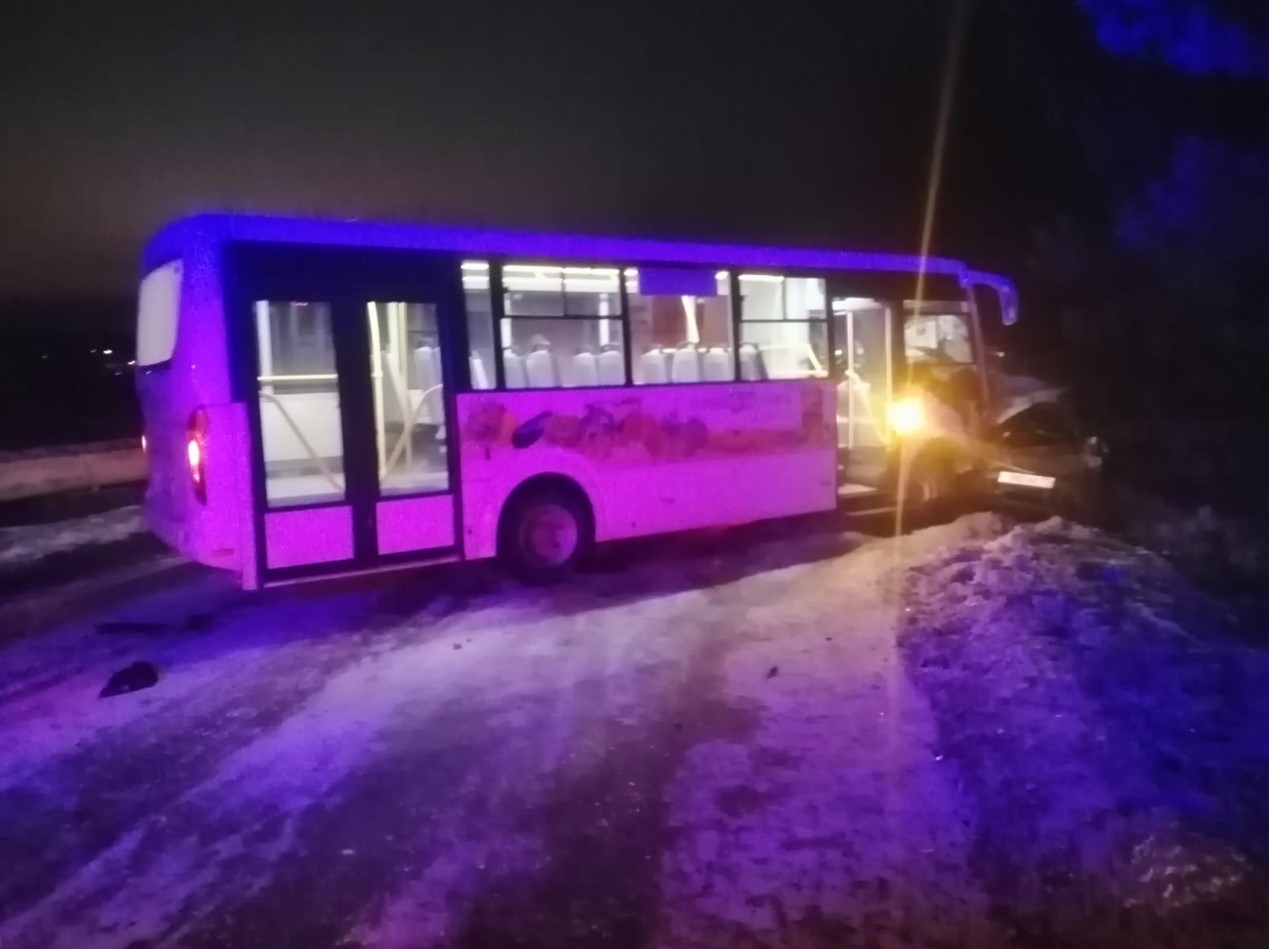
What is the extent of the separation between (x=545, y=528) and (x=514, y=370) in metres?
1.50

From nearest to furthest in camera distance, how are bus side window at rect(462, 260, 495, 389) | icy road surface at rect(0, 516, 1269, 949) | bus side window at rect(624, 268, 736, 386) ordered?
1. icy road surface at rect(0, 516, 1269, 949)
2. bus side window at rect(462, 260, 495, 389)
3. bus side window at rect(624, 268, 736, 386)

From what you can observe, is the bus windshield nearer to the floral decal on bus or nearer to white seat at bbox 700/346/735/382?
the floral decal on bus

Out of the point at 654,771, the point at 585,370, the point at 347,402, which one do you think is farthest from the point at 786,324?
the point at 654,771

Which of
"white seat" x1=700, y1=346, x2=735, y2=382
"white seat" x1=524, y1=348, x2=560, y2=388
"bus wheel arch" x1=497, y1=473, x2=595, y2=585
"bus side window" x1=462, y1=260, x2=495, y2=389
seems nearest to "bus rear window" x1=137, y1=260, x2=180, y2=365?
"bus side window" x1=462, y1=260, x2=495, y2=389

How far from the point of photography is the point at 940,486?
13.1 m

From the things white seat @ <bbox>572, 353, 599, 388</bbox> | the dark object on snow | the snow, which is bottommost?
the dark object on snow

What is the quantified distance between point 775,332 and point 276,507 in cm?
552

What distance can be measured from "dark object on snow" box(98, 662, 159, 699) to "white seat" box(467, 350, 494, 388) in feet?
11.7

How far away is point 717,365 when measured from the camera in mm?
11344

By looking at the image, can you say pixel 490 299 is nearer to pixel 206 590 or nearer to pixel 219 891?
pixel 206 590

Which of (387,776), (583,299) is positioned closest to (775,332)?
(583,299)

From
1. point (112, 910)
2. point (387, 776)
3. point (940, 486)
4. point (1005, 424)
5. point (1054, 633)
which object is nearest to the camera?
point (112, 910)

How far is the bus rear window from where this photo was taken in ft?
28.8

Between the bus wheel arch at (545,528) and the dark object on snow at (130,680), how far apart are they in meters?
3.26
